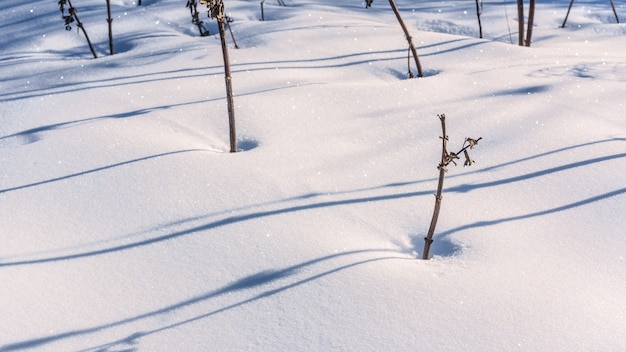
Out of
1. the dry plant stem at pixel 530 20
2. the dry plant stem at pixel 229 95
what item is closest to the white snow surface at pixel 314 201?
the dry plant stem at pixel 229 95

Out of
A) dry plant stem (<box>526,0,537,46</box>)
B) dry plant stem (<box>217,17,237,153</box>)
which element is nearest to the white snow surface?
dry plant stem (<box>217,17,237,153</box>)

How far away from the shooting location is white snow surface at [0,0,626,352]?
5.19 feet

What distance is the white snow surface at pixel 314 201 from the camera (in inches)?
62.2

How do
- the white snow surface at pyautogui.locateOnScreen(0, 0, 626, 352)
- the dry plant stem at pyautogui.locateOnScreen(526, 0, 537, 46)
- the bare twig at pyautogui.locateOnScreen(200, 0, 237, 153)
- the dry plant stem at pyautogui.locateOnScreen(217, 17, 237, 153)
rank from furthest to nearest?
the dry plant stem at pyautogui.locateOnScreen(526, 0, 537, 46) < the dry plant stem at pyautogui.locateOnScreen(217, 17, 237, 153) < the bare twig at pyautogui.locateOnScreen(200, 0, 237, 153) < the white snow surface at pyautogui.locateOnScreen(0, 0, 626, 352)

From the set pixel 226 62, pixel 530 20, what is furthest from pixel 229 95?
pixel 530 20

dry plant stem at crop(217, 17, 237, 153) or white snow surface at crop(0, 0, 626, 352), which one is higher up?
dry plant stem at crop(217, 17, 237, 153)

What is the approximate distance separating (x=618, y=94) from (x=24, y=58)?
402 cm

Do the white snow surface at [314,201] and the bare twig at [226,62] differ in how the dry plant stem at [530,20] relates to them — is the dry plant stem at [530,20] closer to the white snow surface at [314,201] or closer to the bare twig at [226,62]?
the white snow surface at [314,201]

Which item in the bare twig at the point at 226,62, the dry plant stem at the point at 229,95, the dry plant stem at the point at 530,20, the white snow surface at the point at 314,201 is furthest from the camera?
the dry plant stem at the point at 530,20

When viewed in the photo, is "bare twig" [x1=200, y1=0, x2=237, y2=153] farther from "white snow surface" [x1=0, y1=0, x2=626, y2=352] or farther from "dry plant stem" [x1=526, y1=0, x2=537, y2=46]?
"dry plant stem" [x1=526, y1=0, x2=537, y2=46]

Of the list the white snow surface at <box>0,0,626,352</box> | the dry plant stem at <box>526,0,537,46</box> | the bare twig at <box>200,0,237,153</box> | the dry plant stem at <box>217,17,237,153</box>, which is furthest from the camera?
the dry plant stem at <box>526,0,537,46</box>

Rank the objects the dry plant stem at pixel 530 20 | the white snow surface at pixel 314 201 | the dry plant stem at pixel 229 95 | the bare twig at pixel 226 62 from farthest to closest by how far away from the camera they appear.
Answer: the dry plant stem at pixel 530 20
the dry plant stem at pixel 229 95
the bare twig at pixel 226 62
the white snow surface at pixel 314 201

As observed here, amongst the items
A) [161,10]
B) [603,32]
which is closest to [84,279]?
[161,10]

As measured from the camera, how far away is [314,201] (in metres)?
2.16
